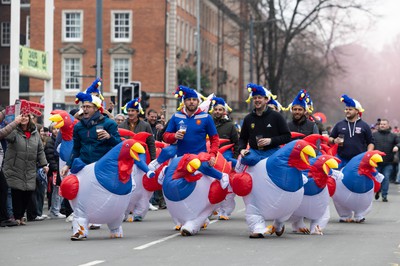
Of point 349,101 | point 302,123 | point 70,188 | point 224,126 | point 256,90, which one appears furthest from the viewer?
point 224,126

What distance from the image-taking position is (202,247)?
14.3m

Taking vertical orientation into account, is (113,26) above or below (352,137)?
above

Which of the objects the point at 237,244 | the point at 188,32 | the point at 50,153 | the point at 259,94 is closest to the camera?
the point at 237,244

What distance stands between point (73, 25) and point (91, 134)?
199 feet

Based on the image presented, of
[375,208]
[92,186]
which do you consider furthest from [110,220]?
[375,208]

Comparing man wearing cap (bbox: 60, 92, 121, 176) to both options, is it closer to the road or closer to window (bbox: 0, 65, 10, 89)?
the road

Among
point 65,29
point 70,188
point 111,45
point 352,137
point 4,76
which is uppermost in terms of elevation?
point 65,29

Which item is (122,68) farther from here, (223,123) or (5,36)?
(223,123)

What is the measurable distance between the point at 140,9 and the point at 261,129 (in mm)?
59508

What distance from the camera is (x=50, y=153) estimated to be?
21.2 meters

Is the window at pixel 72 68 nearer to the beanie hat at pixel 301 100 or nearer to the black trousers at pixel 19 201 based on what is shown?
the black trousers at pixel 19 201

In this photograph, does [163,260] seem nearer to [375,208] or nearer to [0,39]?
[375,208]

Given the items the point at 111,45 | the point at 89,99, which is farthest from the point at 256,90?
the point at 111,45

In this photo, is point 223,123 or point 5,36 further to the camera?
point 5,36
